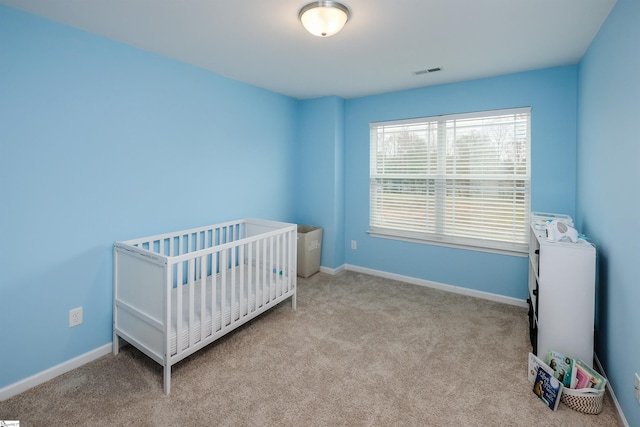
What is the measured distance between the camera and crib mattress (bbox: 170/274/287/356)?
1973 mm

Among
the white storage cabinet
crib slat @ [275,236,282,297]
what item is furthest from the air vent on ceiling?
crib slat @ [275,236,282,297]

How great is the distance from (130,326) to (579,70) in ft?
13.2

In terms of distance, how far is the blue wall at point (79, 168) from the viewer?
5.86 feet

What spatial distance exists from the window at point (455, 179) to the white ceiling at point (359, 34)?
526mm

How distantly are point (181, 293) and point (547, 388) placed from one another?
2152 millimetres

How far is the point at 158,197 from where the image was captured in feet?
A: 8.25

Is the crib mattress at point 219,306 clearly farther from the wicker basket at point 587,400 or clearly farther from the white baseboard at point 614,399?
the white baseboard at point 614,399

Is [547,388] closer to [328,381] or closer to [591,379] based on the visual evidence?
[591,379]

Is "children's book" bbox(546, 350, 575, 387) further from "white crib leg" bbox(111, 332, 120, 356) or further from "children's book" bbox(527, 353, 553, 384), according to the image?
"white crib leg" bbox(111, 332, 120, 356)

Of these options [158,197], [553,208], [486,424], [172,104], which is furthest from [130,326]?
[553,208]

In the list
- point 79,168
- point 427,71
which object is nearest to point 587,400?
point 427,71

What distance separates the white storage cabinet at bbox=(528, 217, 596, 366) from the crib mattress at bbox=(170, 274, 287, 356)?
1956 mm

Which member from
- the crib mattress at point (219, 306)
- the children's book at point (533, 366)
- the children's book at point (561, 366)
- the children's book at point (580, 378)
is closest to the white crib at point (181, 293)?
the crib mattress at point (219, 306)

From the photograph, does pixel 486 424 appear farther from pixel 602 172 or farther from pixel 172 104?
pixel 172 104
